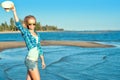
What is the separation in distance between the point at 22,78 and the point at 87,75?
2807mm

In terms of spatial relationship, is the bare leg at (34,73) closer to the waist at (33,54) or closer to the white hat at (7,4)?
the waist at (33,54)

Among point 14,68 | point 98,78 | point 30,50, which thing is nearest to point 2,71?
point 14,68

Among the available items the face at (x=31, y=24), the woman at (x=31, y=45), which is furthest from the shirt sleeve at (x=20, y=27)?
the face at (x=31, y=24)

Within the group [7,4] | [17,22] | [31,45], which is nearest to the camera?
[7,4]

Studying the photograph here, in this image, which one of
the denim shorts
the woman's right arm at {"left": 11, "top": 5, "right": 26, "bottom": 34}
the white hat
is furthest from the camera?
the denim shorts

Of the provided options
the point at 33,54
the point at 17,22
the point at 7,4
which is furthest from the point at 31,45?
the point at 7,4

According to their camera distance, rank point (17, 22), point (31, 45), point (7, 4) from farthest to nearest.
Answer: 1. point (31, 45)
2. point (17, 22)
3. point (7, 4)

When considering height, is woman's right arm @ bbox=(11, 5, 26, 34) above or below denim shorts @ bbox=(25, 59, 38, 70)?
above

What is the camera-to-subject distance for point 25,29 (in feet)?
22.4

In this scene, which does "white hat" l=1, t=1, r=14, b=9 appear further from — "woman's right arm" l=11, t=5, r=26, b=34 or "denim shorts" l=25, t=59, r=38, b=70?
"denim shorts" l=25, t=59, r=38, b=70

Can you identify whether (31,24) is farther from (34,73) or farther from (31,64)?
(34,73)

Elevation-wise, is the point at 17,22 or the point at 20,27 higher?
the point at 17,22

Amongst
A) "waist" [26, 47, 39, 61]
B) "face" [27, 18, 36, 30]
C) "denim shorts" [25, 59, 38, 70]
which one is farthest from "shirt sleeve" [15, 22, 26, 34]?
"denim shorts" [25, 59, 38, 70]

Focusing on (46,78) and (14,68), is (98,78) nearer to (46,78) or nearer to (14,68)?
(46,78)
